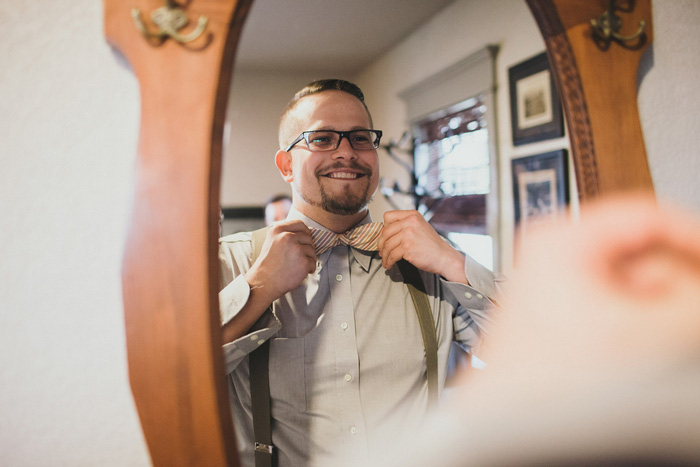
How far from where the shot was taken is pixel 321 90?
53 cm

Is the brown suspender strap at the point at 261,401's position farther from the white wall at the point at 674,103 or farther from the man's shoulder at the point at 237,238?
the white wall at the point at 674,103

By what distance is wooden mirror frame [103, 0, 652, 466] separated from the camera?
1.02ft

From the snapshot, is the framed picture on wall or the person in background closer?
the framed picture on wall

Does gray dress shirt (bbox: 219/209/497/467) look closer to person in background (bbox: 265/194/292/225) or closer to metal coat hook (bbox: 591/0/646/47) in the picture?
person in background (bbox: 265/194/292/225)

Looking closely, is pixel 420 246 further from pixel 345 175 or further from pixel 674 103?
pixel 674 103

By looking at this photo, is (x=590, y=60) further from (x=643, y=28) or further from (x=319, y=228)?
(x=319, y=228)

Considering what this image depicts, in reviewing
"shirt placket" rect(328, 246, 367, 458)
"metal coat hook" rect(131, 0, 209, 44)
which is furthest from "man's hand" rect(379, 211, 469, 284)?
"metal coat hook" rect(131, 0, 209, 44)

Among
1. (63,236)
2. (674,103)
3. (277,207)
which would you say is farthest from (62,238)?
(674,103)

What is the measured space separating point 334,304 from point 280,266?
0.45ft

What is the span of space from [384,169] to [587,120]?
10.3 inches

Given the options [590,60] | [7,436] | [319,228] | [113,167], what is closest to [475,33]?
[590,60]

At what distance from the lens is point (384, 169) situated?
0.58m

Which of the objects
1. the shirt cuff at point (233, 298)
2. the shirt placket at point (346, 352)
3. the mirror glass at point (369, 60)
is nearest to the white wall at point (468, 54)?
the mirror glass at point (369, 60)

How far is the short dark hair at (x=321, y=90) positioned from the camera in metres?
0.52
